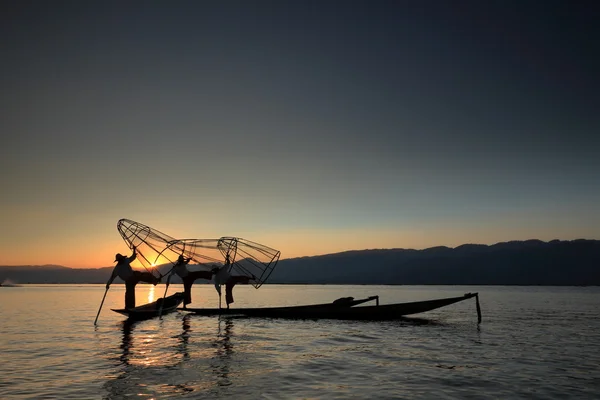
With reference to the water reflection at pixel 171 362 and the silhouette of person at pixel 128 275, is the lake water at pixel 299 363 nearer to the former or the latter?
the water reflection at pixel 171 362

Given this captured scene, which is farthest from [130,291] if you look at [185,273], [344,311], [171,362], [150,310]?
[171,362]

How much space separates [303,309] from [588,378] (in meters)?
27.6

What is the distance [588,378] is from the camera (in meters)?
19.1

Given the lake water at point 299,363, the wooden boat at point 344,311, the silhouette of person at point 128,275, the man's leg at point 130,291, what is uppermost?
the silhouette of person at point 128,275

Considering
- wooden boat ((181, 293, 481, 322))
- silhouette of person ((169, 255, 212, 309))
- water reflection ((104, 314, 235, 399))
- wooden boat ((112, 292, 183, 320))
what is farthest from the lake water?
silhouette of person ((169, 255, 212, 309))

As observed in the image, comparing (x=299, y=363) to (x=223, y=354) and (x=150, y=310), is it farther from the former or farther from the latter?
(x=150, y=310)

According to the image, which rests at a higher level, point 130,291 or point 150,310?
point 130,291

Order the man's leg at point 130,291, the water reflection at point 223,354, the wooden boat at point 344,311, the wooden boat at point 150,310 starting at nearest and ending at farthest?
the water reflection at point 223,354 → the wooden boat at point 150,310 → the man's leg at point 130,291 → the wooden boat at point 344,311

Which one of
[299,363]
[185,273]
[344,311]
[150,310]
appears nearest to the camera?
[299,363]

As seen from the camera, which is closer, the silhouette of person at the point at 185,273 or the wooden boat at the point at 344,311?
the wooden boat at the point at 344,311

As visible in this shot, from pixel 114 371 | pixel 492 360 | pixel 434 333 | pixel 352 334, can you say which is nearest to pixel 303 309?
pixel 352 334

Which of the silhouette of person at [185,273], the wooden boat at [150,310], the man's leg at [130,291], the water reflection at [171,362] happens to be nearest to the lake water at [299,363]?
the water reflection at [171,362]

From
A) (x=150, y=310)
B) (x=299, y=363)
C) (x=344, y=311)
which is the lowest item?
Result: (x=299, y=363)

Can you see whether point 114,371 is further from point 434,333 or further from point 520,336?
point 520,336
